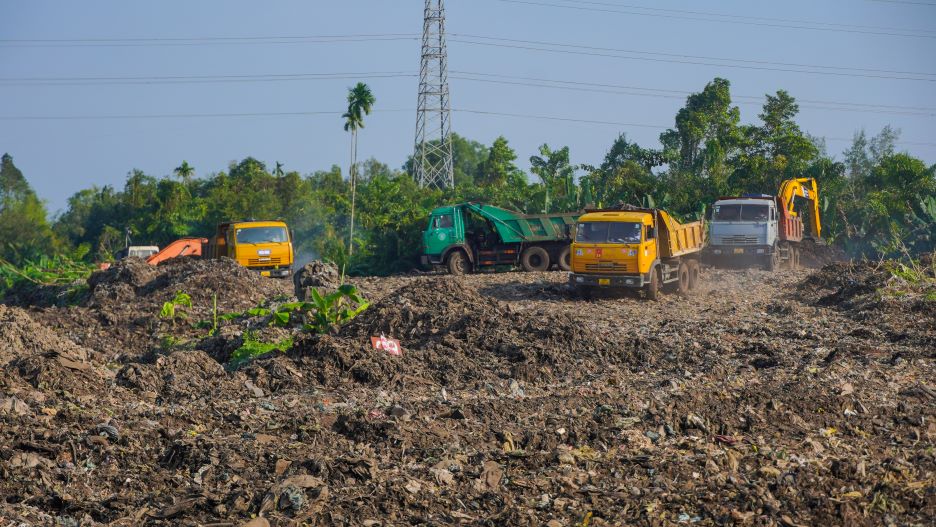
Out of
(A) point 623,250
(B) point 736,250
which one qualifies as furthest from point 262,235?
(B) point 736,250

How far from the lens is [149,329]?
66.6ft

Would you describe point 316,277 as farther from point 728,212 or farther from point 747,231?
point 747,231

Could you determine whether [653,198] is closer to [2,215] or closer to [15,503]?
[15,503]

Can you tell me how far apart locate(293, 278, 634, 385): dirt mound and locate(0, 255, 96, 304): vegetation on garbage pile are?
1569cm

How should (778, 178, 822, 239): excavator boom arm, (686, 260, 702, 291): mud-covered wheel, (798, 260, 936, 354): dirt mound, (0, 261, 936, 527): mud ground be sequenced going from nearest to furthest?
(0, 261, 936, 527): mud ground → (798, 260, 936, 354): dirt mound → (686, 260, 702, 291): mud-covered wheel → (778, 178, 822, 239): excavator boom arm

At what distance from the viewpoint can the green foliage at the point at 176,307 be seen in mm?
20281

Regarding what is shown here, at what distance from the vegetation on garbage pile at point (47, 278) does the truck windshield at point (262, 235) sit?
475 centimetres

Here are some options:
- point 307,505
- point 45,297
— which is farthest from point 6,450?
point 45,297

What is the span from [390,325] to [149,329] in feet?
22.4

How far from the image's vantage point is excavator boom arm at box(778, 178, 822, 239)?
106ft

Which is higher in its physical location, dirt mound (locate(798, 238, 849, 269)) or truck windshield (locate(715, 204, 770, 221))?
truck windshield (locate(715, 204, 770, 221))

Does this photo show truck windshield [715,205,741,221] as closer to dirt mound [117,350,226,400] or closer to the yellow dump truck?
the yellow dump truck

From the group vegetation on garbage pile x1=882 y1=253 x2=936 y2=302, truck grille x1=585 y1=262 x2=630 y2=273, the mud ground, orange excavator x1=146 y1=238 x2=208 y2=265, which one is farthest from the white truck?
orange excavator x1=146 y1=238 x2=208 y2=265

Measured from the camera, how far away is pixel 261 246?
3044 centimetres
